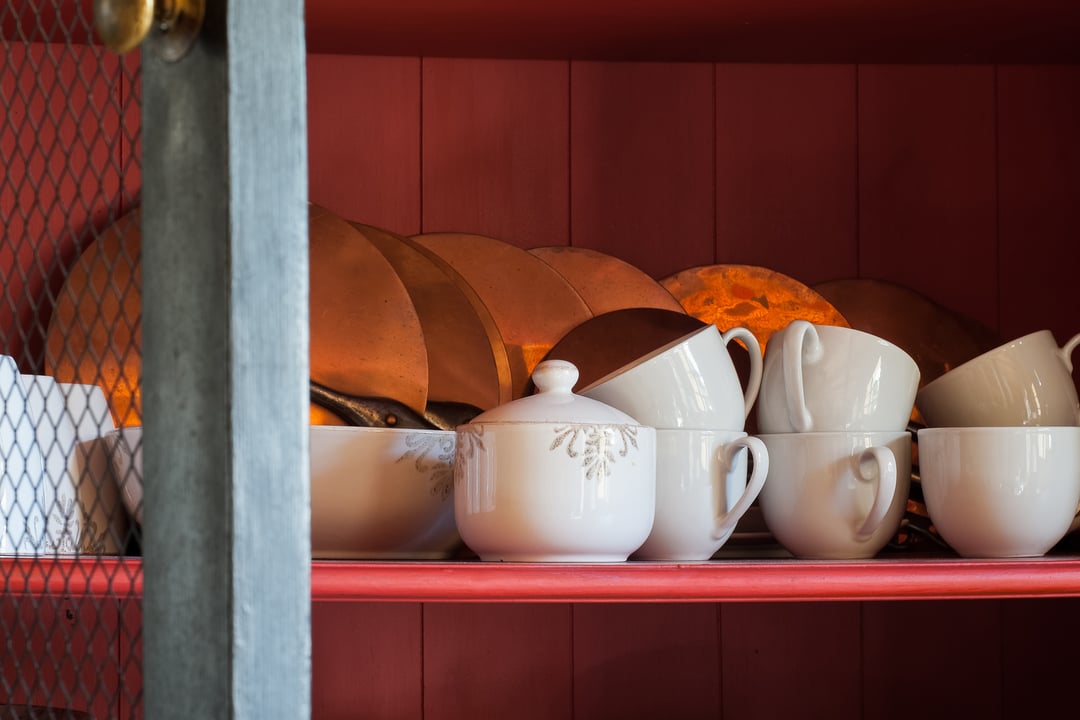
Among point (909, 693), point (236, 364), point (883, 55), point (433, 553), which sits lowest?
point (909, 693)

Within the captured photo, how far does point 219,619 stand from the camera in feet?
1.32

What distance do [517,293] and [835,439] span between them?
0.36 metres

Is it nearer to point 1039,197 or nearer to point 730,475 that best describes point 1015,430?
point 730,475

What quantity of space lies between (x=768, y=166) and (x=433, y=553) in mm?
532

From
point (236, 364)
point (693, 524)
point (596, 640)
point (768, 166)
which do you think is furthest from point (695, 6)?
point (236, 364)

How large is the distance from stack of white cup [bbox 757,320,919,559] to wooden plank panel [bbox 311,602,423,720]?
1.30ft

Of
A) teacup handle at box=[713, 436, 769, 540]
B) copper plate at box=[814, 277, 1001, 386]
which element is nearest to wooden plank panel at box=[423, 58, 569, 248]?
copper plate at box=[814, 277, 1001, 386]

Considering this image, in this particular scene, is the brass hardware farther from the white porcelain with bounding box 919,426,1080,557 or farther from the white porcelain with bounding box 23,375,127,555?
the white porcelain with bounding box 919,426,1080,557

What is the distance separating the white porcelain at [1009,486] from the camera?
75cm

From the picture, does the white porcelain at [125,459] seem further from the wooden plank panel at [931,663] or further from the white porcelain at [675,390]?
the wooden plank panel at [931,663]

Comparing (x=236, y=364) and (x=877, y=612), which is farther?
(x=877, y=612)

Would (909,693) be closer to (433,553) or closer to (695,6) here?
(433,553)

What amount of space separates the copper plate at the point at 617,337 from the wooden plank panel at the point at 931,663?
0.32m

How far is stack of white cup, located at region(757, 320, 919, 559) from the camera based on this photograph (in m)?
0.78
